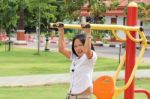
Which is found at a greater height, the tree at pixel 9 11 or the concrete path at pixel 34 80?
the tree at pixel 9 11

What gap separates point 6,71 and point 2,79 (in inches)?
92.4

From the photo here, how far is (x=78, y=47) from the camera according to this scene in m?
5.87

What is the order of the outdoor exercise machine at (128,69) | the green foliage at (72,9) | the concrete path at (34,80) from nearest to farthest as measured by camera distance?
the outdoor exercise machine at (128,69) < the concrete path at (34,80) < the green foliage at (72,9)

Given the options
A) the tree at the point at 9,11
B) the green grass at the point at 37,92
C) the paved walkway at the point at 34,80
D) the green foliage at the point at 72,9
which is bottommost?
the paved walkway at the point at 34,80

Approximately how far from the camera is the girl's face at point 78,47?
584cm

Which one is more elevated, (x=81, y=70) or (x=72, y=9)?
(x=72, y=9)

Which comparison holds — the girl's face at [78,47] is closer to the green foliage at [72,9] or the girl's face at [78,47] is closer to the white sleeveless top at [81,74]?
the white sleeveless top at [81,74]

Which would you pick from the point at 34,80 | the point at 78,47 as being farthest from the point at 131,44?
the point at 34,80

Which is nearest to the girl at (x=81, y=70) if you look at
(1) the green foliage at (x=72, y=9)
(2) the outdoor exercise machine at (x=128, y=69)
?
(2) the outdoor exercise machine at (x=128, y=69)

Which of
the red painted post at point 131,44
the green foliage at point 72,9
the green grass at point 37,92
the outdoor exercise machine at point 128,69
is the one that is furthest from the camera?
the green foliage at point 72,9

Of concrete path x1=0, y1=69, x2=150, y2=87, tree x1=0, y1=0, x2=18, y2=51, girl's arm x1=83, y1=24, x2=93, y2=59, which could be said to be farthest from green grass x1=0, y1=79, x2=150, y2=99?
tree x1=0, y1=0, x2=18, y2=51

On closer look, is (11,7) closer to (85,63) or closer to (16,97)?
(16,97)

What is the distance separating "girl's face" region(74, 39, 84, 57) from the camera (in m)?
5.84

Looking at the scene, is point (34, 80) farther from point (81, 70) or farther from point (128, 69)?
point (81, 70)
